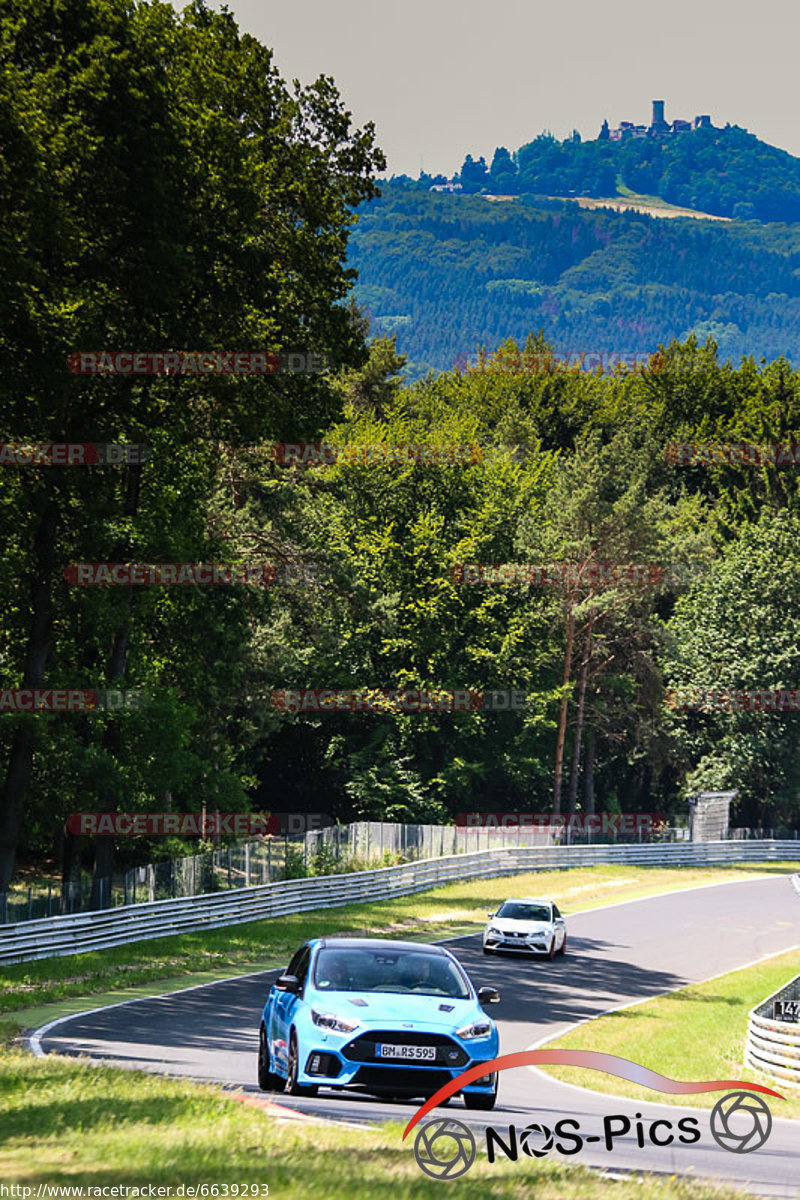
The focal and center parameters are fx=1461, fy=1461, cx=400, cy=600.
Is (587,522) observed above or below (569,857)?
above

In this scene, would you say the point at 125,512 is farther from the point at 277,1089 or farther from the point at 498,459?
the point at 498,459

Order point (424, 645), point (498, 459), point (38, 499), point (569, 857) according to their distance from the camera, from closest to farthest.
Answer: point (38, 499) → point (569, 857) → point (424, 645) → point (498, 459)

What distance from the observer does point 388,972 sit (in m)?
12.7

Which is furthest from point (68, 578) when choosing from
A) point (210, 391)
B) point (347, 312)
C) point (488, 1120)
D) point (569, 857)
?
point (569, 857)

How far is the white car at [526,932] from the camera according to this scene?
108ft

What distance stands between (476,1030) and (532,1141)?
961 mm

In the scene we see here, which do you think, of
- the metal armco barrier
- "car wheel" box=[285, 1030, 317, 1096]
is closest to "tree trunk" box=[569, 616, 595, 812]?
the metal armco barrier

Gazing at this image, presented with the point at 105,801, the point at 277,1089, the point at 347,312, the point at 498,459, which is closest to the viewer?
the point at 277,1089

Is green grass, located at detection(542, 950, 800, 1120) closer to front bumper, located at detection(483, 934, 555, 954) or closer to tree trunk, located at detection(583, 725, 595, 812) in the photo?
front bumper, located at detection(483, 934, 555, 954)

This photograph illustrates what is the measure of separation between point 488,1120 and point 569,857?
156 ft

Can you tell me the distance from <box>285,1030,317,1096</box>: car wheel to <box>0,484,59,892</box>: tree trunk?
836 inches

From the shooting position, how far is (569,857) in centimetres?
5884

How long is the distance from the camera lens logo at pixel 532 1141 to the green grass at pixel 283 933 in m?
9.98

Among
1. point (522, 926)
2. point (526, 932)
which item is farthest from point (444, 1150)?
point (522, 926)
